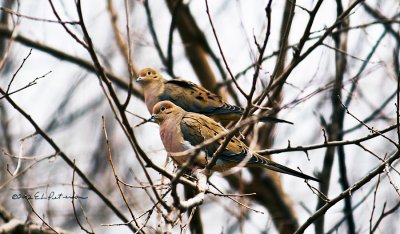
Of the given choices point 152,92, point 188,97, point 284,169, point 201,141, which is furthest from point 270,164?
point 152,92

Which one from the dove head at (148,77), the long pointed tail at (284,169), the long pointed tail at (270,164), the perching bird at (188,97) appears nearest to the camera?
the long pointed tail at (284,169)

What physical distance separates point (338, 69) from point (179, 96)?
179cm

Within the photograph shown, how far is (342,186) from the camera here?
21.0 ft

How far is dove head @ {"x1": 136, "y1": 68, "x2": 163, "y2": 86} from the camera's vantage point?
7008mm

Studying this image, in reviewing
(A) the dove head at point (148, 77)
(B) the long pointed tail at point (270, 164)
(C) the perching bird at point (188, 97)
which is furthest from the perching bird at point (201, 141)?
(A) the dove head at point (148, 77)

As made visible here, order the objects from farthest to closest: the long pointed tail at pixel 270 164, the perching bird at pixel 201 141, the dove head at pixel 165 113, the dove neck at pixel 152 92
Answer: the dove neck at pixel 152 92 → the dove head at pixel 165 113 → the perching bird at pixel 201 141 → the long pointed tail at pixel 270 164

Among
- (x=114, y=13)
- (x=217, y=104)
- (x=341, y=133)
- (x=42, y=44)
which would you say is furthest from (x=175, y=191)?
(x=114, y=13)

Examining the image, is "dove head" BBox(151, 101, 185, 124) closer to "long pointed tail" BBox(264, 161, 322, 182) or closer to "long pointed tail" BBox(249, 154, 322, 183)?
"long pointed tail" BBox(249, 154, 322, 183)

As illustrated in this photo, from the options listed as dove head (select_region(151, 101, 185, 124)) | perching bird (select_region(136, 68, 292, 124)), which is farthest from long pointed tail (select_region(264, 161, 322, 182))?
perching bird (select_region(136, 68, 292, 124))

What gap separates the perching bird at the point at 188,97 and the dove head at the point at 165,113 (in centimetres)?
95

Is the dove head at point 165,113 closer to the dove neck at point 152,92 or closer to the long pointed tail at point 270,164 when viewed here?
the long pointed tail at point 270,164

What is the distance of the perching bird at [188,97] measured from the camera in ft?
21.7

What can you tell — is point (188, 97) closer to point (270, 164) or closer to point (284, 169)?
point (270, 164)

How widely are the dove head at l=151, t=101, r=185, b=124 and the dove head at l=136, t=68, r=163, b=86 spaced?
1305mm
